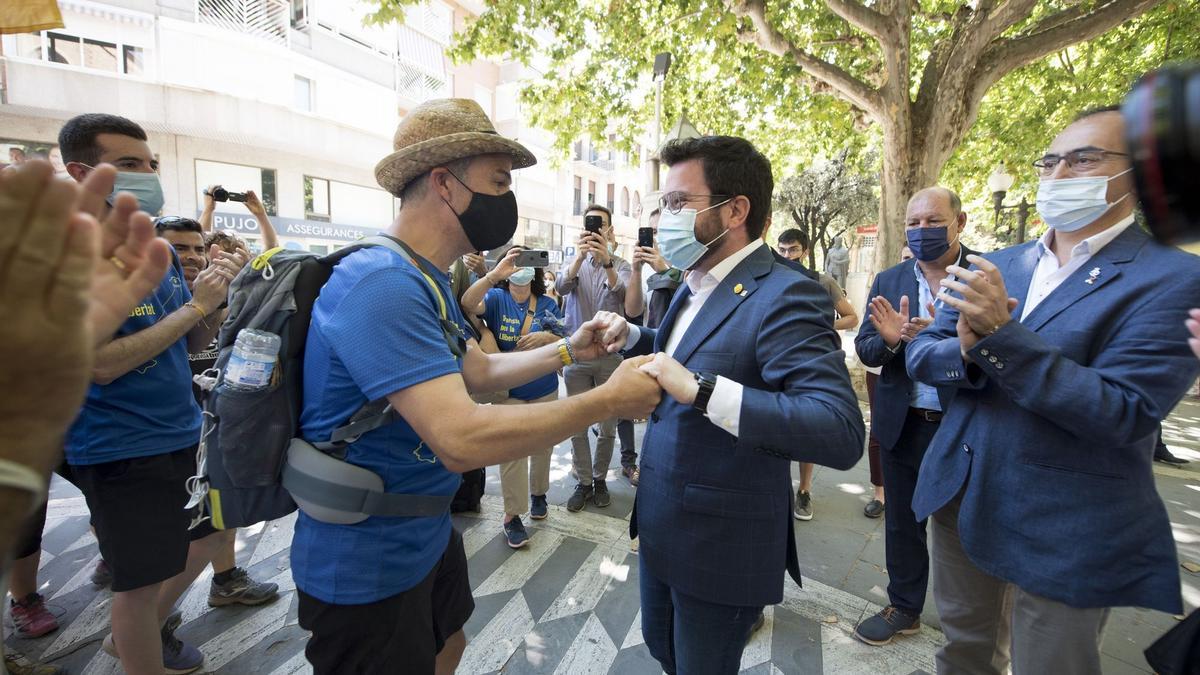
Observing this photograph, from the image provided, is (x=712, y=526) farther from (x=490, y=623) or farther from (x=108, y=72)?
(x=108, y=72)

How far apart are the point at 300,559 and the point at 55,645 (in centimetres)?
255

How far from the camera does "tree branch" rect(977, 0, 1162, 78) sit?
6.20m

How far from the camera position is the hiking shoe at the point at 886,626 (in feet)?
9.58

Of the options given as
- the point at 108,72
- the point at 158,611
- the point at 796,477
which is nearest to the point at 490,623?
the point at 158,611

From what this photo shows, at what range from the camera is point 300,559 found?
1613 millimetres

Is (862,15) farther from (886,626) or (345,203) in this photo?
(345,203)

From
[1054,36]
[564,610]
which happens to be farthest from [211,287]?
[1054,36]

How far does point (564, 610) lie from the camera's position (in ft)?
10.5

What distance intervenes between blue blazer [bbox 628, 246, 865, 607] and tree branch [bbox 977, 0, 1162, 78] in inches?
279

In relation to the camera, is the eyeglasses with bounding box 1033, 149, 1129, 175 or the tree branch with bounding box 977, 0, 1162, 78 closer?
the eyeglasses with bounding box 1033, 149, 1129, 175

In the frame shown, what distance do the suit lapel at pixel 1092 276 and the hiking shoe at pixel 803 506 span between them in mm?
2966

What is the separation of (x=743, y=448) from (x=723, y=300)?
0.53 metres

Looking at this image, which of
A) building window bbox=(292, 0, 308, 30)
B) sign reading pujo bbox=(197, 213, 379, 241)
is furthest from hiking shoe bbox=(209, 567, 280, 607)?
building window bbox=(292, 0, 308, 30)

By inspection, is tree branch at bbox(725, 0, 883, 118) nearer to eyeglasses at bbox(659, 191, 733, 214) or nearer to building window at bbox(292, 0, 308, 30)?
eyeglasses at bbox(659, 191, 733, 214)
